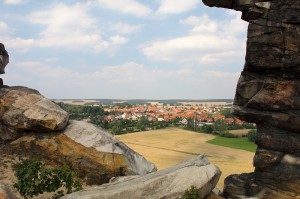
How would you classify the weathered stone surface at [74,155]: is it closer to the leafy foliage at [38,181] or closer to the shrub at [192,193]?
the leafy foliage at [38,181]

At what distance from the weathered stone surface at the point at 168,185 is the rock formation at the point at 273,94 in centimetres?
263

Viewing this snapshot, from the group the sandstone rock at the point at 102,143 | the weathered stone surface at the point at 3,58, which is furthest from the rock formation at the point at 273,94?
the weathered stone surface at the point at 3,58

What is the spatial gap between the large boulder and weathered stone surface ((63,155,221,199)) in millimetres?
8839

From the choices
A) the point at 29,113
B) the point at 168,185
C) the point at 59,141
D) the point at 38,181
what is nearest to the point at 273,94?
the point at 168,185

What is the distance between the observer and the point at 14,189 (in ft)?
58.6

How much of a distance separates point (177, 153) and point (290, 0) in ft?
163

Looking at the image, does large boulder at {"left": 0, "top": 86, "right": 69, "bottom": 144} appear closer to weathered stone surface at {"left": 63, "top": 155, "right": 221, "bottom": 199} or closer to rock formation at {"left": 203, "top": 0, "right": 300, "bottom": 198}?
weathered stone surface at {"left": 63, "top": 155, "right": 221, "bottom": 199}

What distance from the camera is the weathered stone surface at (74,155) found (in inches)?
808

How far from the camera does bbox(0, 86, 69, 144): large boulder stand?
21.7m

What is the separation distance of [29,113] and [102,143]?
5153mm

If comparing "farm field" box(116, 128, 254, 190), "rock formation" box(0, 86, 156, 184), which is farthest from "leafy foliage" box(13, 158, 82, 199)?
"farm field" box(116, 128, 254, 190)

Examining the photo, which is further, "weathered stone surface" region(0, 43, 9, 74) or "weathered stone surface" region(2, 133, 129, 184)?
"weathered stone surface" region(0, 43, 9, 74)

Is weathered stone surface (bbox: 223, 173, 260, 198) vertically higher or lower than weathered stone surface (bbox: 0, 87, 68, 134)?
lower

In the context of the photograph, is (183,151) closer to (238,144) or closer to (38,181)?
(238,144)
